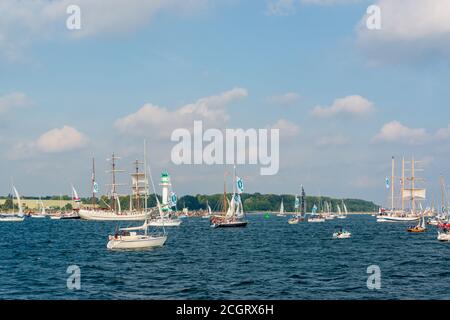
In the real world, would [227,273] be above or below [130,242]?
below

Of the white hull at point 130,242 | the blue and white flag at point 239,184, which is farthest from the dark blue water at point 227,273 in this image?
the blue and white flag at point 239,184

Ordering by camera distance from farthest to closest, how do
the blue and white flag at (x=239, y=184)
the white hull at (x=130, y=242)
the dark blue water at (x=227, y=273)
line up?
the blue and white flag at (x=239, y=184) < the white hull at (x=130, y=242) < the dark blue water at (x=227, y=273)

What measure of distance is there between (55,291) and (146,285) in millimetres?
7396

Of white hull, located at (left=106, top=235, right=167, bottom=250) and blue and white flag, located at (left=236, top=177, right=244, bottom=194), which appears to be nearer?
white hull, located at (left=106, top=235, right=167, bottom=250)

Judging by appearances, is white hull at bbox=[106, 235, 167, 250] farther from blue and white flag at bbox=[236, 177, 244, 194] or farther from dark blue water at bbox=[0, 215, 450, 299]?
blue and white flag at bbox=[236, 177, 244, 194]

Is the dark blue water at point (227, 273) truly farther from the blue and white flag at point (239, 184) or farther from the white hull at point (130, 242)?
the blue and white flag at point (239, 184)

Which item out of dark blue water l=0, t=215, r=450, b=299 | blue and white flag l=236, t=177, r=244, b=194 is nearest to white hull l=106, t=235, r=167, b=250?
dark blue water l=0, t=215, r=450, b=299

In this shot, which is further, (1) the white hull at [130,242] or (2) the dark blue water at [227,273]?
(1) the white hull at [130,242]

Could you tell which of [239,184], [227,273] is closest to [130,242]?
[227,273]

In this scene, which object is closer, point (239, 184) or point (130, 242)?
point (130, 242)

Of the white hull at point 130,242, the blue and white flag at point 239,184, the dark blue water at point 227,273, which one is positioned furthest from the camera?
the blue and white flag at point 239,184

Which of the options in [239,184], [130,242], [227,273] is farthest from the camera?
[239,184]

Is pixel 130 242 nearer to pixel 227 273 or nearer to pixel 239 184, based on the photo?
pixel 227 273

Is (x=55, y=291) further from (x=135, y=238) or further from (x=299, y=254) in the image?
(x=299, y=254)
